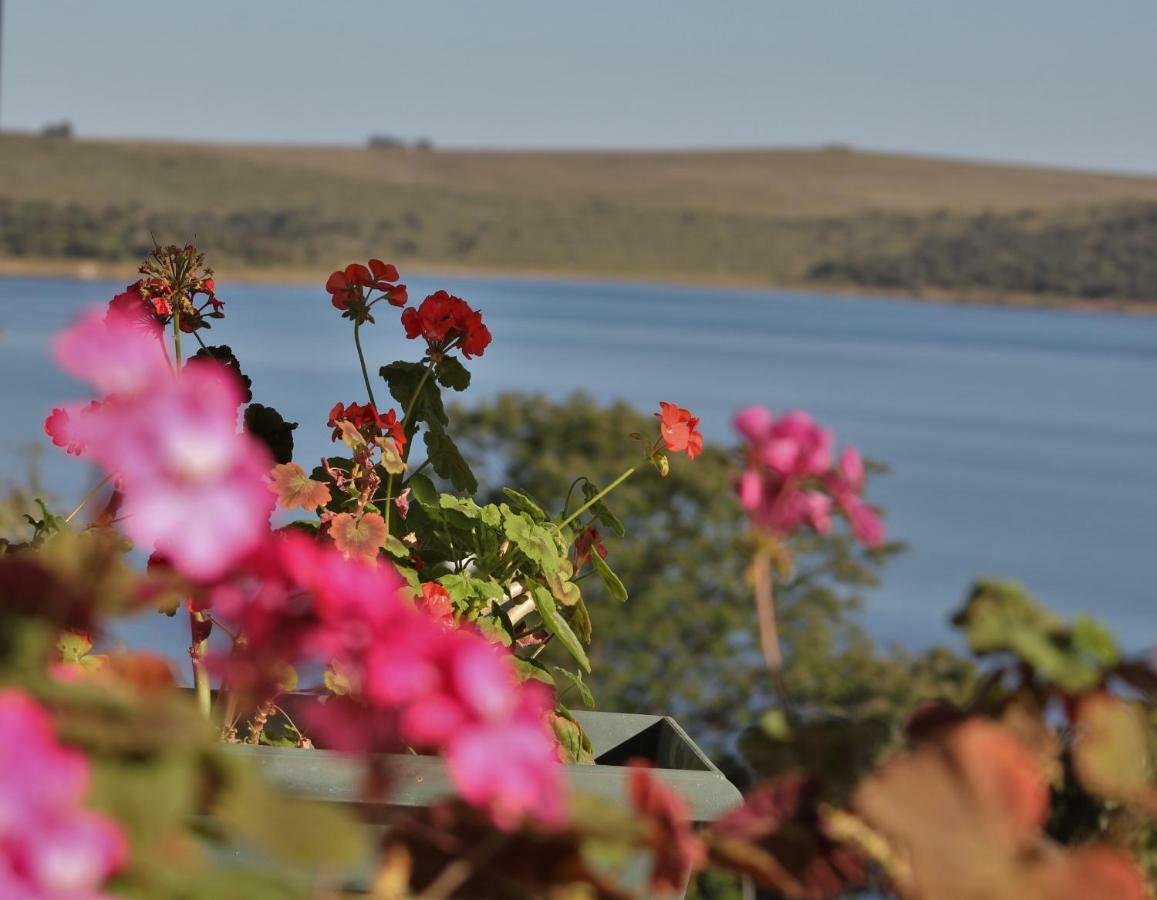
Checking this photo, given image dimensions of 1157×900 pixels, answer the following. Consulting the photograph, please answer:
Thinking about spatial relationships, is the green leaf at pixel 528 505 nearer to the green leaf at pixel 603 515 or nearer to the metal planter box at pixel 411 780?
the green leaf at pixel 603 515

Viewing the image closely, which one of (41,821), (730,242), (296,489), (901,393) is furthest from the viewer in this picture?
(730,242)

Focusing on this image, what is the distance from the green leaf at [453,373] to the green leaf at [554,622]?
9.6 inches

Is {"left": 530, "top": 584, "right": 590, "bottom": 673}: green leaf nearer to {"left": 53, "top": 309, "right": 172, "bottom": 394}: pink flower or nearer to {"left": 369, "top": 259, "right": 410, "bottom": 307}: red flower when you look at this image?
{"left": 369, "top": 259, "right": 410, "bottom": 307}: red flower

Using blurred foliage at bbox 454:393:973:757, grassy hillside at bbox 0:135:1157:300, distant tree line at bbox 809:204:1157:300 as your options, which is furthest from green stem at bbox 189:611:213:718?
distant tree line at bbox 809:204:1157:300

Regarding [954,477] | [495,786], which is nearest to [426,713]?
[495,786]

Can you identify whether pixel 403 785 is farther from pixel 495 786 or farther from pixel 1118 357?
pixel 1118 357

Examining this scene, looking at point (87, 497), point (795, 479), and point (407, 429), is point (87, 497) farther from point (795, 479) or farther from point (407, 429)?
point (795, 479)

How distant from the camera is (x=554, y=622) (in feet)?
3.89

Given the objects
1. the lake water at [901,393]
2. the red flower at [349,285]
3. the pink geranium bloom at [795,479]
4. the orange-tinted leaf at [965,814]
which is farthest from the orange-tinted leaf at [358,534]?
the lake water at [901,393]

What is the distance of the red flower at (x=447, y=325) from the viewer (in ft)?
4.30

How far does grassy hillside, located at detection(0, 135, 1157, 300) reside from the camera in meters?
44.2

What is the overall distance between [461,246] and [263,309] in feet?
23.3

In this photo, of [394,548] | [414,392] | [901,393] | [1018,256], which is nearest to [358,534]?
[394,548]

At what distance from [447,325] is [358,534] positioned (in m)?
0.30
